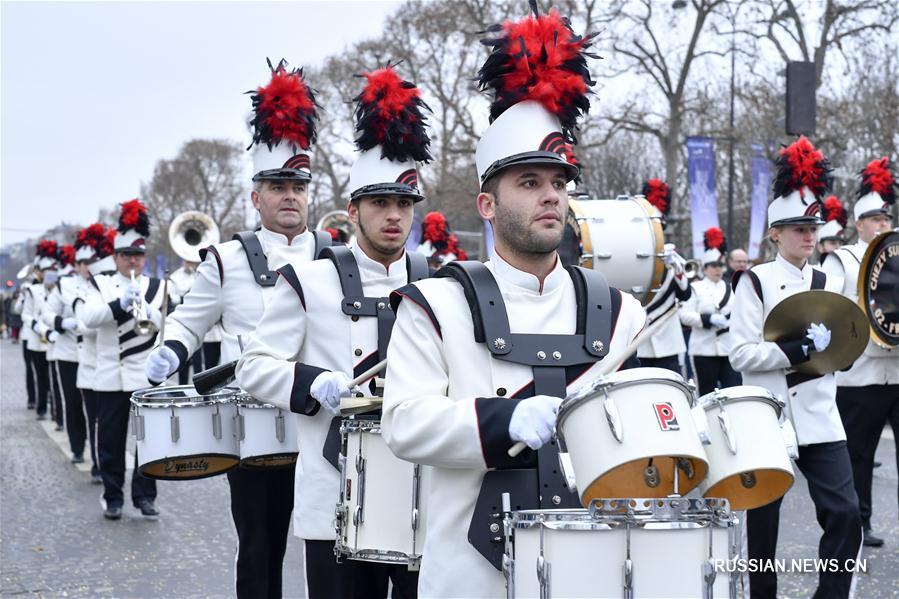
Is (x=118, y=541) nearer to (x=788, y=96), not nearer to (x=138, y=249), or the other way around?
(x=138, y=249)

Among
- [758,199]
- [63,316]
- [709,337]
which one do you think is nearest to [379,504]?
[709,337]

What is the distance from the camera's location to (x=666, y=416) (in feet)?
9.33

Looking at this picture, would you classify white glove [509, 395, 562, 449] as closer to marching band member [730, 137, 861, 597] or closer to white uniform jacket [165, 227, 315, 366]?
white uniform jacket [165, 227, 315, 366]

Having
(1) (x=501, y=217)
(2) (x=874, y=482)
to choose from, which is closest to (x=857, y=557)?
(1) (x=501, y=217)

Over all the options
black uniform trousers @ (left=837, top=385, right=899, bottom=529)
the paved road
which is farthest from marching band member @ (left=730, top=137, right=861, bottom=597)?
black uniform trousers @ (left=837, top=385, right=899, bottom=529)

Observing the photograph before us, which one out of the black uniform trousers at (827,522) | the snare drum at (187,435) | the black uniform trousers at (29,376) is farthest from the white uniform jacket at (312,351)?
the black uniform trousers at (29,376)

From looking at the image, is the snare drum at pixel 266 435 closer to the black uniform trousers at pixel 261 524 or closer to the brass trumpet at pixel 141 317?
the black uniform trousers at pixel 261 524

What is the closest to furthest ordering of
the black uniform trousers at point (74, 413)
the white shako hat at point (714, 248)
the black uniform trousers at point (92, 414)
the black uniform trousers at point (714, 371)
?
the black uniform trousers at point (92, 414), the black uniform trousers at point (74, 413), the black uniform trousers at point (714, 371), the white shako hat at point (714, 248)

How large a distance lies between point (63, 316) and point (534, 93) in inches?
433

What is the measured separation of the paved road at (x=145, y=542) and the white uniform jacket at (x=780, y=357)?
44.0 inches

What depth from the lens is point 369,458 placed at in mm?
4137

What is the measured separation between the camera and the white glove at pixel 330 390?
→ 4.50 m

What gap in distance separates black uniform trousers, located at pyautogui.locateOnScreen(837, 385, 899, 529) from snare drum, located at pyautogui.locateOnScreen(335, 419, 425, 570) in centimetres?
474

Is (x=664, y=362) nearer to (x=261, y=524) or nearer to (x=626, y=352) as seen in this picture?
(x=261, y=524)
